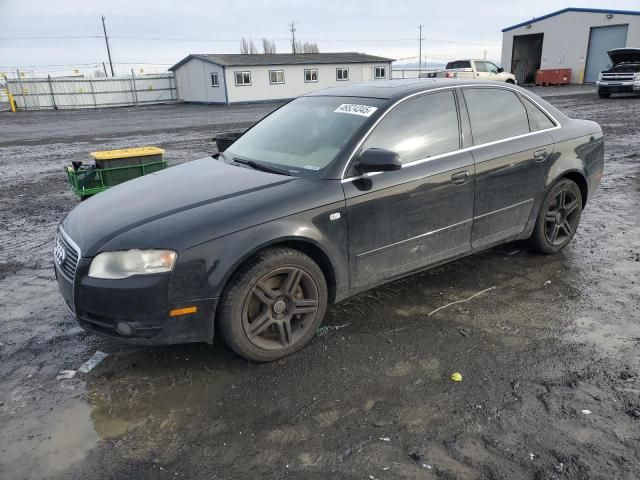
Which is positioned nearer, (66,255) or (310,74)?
(66,255)

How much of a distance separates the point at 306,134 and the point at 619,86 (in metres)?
24.4

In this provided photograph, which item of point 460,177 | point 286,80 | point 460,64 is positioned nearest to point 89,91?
point 286,80

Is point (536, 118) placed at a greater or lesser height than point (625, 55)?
lesser

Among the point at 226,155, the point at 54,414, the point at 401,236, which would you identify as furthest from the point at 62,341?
the point at 401,236

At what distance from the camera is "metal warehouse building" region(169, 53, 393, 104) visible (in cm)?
3447

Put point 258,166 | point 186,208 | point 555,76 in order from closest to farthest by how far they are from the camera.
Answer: point 186,208 < point 258,166 < point 555,76

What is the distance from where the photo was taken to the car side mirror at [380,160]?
131 inches

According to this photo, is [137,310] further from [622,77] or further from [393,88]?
[622,77]

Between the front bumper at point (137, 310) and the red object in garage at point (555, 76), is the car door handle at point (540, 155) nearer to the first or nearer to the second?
the front bumper at point (137, 310)

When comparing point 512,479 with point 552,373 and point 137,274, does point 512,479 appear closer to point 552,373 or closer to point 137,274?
point 552,373

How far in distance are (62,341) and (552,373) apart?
3.39 metres

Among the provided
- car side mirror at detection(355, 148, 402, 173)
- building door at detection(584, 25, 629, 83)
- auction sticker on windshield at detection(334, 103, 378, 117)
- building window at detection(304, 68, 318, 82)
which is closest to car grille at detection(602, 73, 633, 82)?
building door at detection(584, 25, 629, 83)

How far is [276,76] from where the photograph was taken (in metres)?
36.2

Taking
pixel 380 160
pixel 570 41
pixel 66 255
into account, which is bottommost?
pixel 66 255
